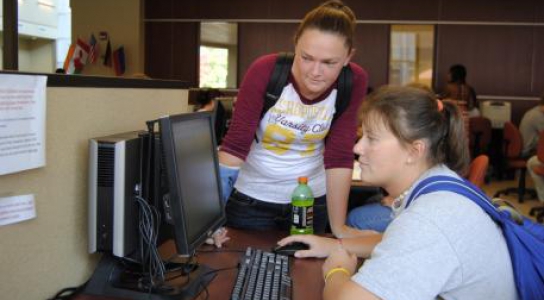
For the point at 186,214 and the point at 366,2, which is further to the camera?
the point at 366,2

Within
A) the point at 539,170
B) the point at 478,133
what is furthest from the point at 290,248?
the point at 478,133

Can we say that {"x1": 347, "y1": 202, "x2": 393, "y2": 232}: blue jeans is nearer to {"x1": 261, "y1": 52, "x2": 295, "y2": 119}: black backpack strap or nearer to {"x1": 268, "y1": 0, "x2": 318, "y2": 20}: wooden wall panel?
{"x1": 261, "y1": 52, "x2": 295, "y2": 119}: black backpack strap

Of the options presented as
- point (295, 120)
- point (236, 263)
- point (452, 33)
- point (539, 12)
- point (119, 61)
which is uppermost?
point (539, 12)

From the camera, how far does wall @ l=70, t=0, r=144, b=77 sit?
737 cm

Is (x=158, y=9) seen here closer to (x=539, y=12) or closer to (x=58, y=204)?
(x=539, y=12)

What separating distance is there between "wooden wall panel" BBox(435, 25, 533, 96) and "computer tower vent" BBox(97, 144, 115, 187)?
7517mm

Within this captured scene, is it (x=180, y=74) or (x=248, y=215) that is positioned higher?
(x=180, y=74)

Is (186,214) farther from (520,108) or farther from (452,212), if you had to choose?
(520,108)

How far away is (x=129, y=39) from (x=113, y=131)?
675 cm

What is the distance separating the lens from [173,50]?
8562 millimetres

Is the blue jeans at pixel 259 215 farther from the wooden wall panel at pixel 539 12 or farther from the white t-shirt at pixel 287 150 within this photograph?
the wooden wall panel at pixel 539 12

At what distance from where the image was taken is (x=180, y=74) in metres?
8.60

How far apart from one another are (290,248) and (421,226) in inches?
25.9

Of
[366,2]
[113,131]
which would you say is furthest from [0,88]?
[366,2]
